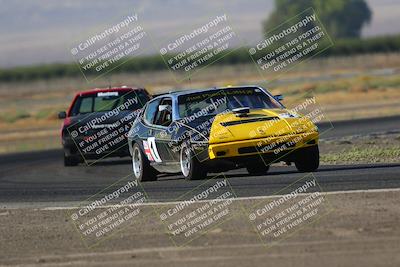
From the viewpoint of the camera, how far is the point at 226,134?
14.7 metres

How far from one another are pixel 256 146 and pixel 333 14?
162 m

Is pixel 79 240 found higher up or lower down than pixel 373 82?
higher up

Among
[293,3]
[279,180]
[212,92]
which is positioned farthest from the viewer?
[293,3]

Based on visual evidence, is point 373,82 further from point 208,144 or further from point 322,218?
point 322,218

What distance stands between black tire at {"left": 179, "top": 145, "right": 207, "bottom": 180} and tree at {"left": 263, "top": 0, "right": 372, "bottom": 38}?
154m

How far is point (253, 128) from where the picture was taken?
584 inches

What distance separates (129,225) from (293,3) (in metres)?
171

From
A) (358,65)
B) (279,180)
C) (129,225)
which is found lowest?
(358,65)

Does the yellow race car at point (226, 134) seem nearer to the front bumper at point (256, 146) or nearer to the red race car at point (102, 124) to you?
the front bumper at point (256, 146)

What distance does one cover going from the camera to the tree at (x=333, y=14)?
17288 centimetres

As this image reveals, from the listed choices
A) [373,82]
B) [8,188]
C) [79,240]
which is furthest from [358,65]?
[79,240]

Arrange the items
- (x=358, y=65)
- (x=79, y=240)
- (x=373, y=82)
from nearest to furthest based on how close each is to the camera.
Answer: (x=79, y=240), (x=373, y=82), (x=358, y=65)

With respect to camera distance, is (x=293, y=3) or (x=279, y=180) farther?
(x=293, y=3)

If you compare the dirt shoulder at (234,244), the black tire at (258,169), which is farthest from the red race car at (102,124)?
the dirt shoulder at (234,244)
